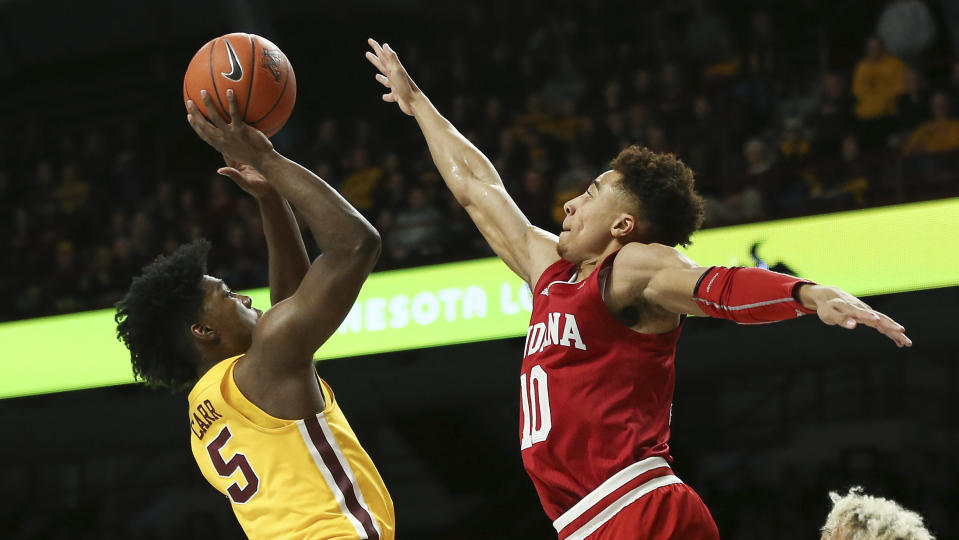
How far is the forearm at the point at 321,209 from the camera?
3.07m

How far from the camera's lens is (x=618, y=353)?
3029 mm

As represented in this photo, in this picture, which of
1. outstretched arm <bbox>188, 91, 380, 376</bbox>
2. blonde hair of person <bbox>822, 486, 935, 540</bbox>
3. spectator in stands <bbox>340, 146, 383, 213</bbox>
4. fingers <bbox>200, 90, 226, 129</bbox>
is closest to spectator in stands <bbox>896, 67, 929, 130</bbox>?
spectator in stands <bbox>340, 146, 383, 213</bbox>

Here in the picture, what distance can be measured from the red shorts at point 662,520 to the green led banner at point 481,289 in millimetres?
4885

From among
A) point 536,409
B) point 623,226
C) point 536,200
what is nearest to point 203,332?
point 536,409

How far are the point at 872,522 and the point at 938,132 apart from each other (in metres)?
5.47

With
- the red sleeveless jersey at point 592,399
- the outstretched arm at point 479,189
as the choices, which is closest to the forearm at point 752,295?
the red sleeveless jersey at point 592,399

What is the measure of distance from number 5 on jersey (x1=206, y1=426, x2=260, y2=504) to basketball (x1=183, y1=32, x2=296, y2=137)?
93 centimetres

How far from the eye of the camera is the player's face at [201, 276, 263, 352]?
11.1 ft

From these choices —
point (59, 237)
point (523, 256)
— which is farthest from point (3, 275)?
point (523, 256)

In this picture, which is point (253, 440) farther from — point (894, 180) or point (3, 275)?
point (3, 275)

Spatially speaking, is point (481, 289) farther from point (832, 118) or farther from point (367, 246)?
point (367, 246)

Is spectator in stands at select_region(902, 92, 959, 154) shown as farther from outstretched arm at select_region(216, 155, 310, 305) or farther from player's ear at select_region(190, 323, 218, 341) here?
player's ear at select_region(190, 323, 218, 341)

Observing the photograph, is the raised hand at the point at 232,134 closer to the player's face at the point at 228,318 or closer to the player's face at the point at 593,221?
the player's face at the point at 228,318

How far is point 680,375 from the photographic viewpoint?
846cm
